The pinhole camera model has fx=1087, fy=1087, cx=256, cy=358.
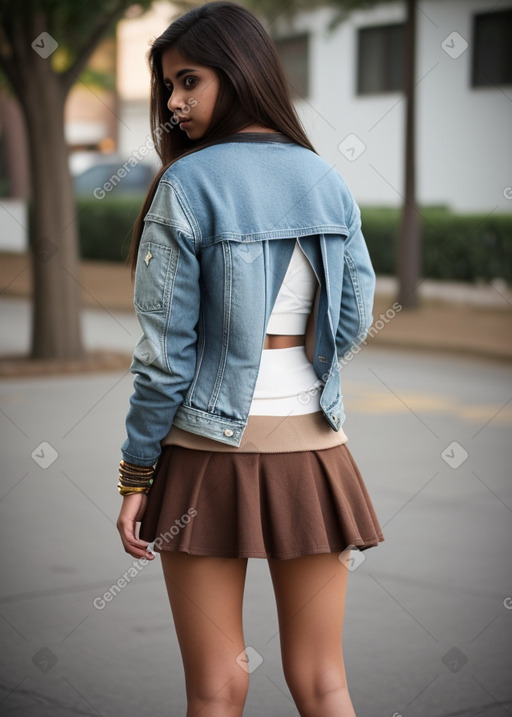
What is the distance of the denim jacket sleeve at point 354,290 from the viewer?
2373 mm

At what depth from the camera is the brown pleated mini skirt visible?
220 centimetres

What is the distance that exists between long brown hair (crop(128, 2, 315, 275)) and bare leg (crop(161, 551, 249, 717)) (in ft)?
2.51

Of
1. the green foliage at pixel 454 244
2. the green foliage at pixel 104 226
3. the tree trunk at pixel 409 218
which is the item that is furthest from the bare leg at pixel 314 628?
the green foliage at pixel 104 226

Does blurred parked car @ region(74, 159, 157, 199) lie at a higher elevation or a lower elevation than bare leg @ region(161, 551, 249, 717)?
lower

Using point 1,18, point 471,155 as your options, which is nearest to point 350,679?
point 1,18

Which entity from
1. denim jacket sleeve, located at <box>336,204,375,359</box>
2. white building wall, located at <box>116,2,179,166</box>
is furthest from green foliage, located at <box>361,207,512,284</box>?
white building wall, located at <box>116,2,179,166</box>

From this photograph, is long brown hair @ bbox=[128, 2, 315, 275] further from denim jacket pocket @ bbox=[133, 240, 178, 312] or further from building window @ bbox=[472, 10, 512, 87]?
building window @ bbox=[472, 10, 512, 87]

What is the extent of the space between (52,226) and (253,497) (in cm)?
870

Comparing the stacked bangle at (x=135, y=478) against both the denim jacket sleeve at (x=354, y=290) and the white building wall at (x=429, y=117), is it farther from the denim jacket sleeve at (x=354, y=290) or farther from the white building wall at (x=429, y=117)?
the white building wall at (x=429, y=117)

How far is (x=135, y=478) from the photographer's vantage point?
2281mm

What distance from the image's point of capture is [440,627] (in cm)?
413

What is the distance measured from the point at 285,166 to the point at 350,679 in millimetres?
2070

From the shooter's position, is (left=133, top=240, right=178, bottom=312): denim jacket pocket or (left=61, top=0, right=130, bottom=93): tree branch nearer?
(left=133, top=240, right=178, bottom=312): denim jacket pocket

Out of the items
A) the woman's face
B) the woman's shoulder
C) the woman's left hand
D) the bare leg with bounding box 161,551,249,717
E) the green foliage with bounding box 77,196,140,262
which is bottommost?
the green foliage with bounding box 77,196,140,262
